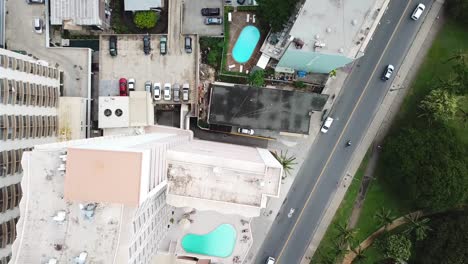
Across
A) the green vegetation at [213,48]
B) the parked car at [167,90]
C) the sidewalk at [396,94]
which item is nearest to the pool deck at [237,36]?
the green vegetation at [213,48]

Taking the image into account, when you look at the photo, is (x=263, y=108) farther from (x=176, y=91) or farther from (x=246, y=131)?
(x=176, y=91)

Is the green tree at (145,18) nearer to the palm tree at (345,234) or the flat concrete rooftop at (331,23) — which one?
the flat concrete rooftop at (331,23)

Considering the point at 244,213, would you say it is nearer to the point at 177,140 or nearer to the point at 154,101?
the point at 177,140

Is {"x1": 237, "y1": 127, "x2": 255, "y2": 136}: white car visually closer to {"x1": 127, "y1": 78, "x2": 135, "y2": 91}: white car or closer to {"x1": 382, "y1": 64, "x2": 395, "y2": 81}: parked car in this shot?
{"x1": 127, "y1": 78, "x2": 135, "y2": 91}: white car

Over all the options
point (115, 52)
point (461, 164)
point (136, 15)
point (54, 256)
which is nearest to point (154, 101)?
point (115, 52)

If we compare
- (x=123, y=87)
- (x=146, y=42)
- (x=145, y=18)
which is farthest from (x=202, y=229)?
(x=145, y=18)

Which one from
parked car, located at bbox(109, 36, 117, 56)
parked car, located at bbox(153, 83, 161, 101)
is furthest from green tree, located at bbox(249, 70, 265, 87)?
parked car, located at bbox(109, 36, 117, 56)
